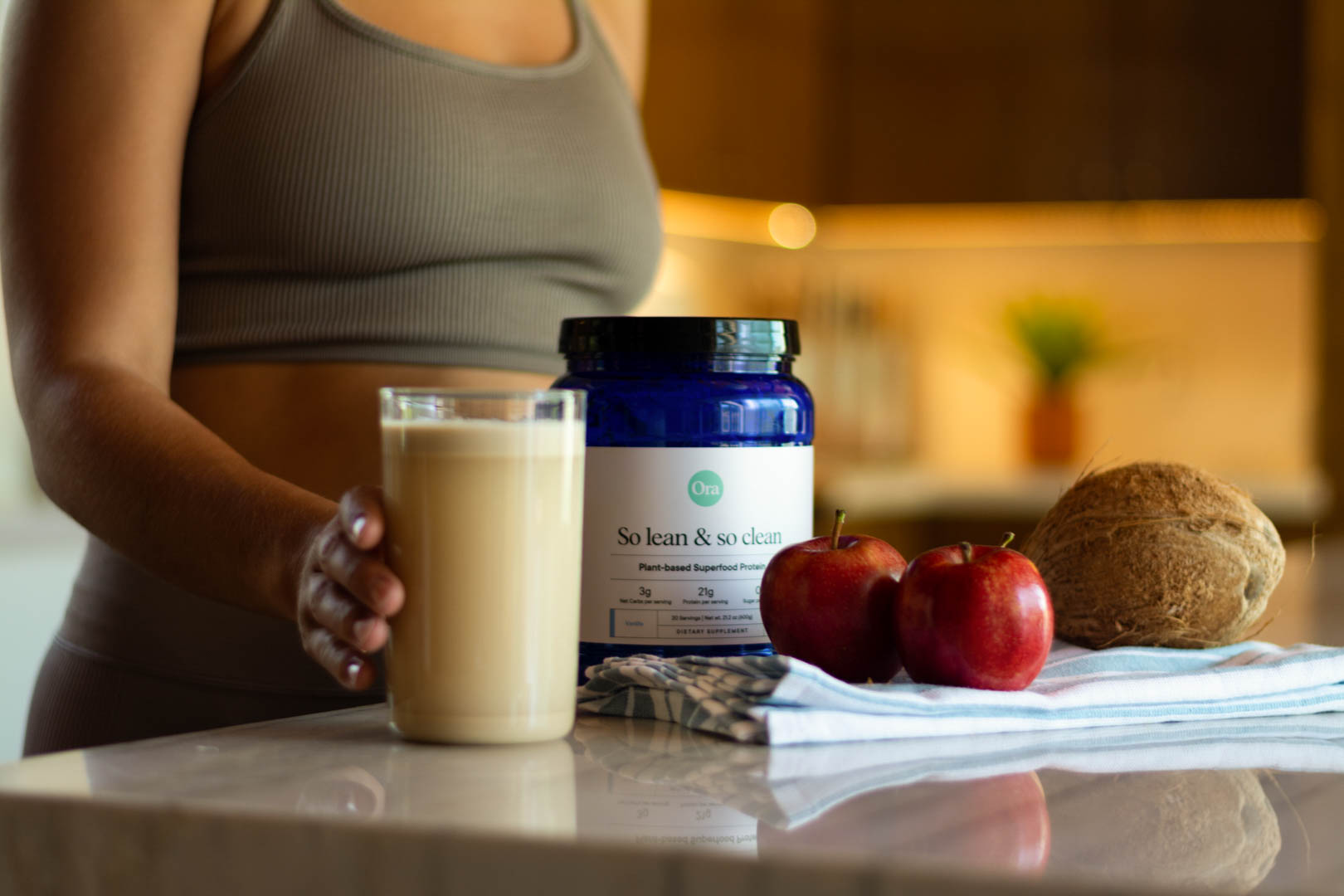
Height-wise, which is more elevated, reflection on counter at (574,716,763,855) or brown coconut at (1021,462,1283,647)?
brown coconut at (1021,462,1283,647)

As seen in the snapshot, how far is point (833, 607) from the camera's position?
70 cm

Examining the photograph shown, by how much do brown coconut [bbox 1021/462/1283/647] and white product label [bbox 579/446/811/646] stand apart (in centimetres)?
20

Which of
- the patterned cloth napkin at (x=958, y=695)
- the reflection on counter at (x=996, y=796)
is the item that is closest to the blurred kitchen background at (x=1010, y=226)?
the patterned cloth napkin at (x=958, y=695)

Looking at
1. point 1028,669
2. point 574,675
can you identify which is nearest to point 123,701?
point 574,675

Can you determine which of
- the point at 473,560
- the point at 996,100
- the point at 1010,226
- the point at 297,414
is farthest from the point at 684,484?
the point at 1010,226

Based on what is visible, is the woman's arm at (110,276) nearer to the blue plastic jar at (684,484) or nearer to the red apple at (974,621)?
the blue plastic jar at (684,484)

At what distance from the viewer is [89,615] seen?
1052 mm

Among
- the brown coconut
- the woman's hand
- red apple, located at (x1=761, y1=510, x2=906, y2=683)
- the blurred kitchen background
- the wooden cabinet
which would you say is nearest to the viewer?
the woman's hand

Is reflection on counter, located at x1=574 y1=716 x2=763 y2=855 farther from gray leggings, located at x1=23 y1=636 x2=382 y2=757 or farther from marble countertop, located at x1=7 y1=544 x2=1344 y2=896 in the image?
gray leggings, located at x1=23 y1=636 x2=382 y2=757

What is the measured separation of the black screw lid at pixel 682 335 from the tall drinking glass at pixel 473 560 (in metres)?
0.13

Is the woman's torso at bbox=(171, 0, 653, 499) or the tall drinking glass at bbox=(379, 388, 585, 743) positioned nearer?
the tall drinking glass at bbox=(379, 388, 585, 743)

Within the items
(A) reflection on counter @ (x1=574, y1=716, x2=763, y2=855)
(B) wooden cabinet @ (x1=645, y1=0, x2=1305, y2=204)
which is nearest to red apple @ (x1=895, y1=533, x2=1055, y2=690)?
(A) reflection on counter @ (x1=574, y1=716, x2=763, y2=855)

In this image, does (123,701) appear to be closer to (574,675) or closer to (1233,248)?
(574,675)

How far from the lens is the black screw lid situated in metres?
0.73
